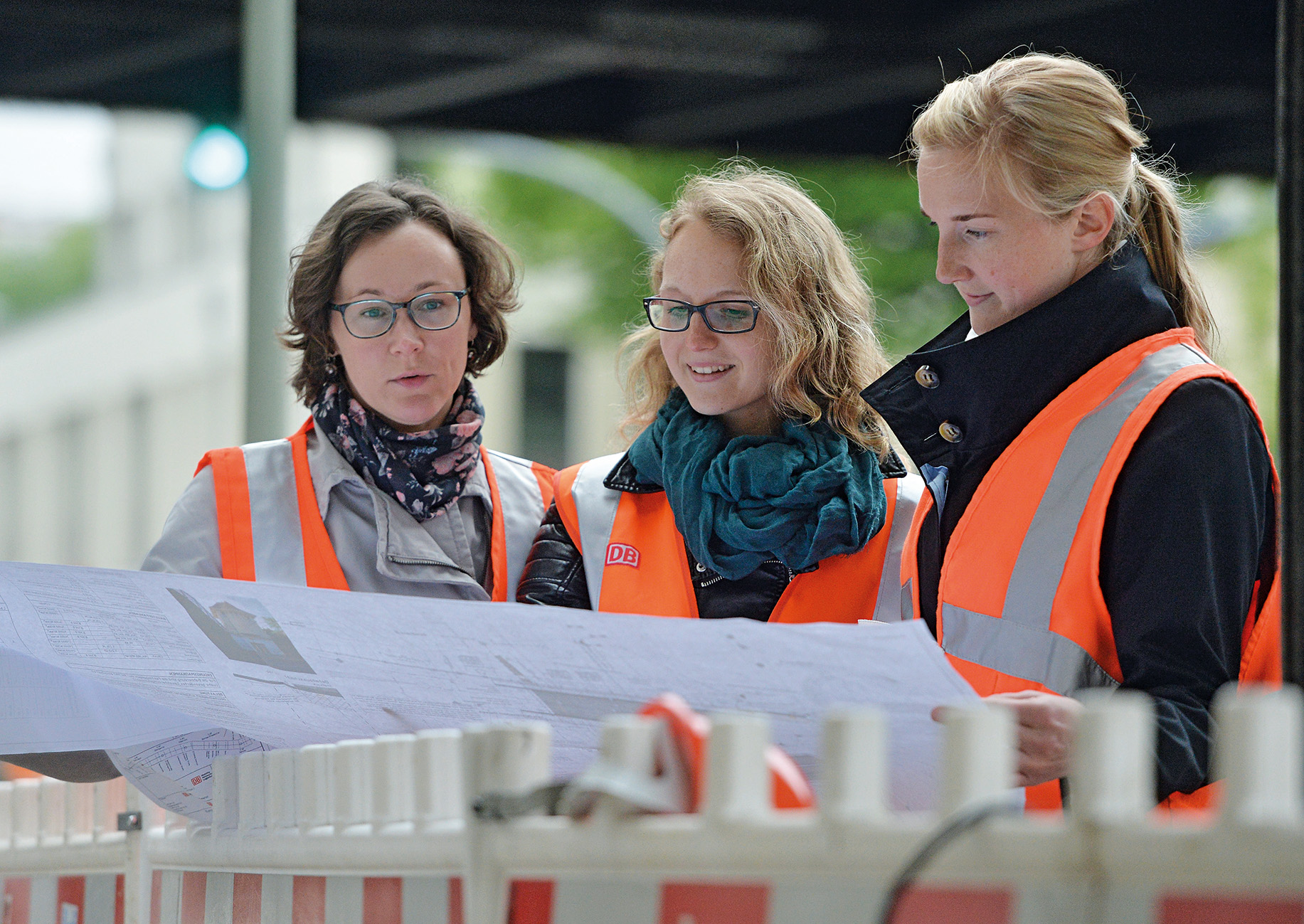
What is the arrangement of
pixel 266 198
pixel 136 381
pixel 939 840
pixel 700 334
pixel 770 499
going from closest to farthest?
pixel 939 840 < pixel 770 499 < pixel 700 334 < pixel 266 198 < pixel 136 381

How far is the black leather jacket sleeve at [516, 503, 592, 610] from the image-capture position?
2859 millimetres

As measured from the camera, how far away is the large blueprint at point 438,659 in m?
1.57

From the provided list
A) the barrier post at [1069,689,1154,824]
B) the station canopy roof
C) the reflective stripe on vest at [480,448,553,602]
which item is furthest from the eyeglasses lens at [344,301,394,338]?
the barrier post at [1069,689,1154,824]

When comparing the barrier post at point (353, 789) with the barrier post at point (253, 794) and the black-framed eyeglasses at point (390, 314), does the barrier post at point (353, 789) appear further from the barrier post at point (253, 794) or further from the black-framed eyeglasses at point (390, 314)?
the black-framed eyeglasses at point (390, 314)

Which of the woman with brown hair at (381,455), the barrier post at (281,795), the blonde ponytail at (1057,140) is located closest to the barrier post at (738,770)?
the barrier post at (281,795)

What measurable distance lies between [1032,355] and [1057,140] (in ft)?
1.05

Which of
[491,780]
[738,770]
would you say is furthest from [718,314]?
[738,770]

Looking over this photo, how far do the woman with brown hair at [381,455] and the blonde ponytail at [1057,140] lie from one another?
1187 mm

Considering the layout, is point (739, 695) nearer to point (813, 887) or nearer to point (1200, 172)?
point (813, 887)

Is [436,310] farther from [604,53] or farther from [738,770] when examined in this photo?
[604,53]

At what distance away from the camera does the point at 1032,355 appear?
2.28 m

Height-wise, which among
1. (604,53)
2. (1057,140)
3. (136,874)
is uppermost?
(604,53)

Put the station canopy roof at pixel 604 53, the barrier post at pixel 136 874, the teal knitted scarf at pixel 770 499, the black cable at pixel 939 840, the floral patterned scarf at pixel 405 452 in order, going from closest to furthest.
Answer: the black cable at pixel 939 840, the barrier post at pixel 136 874, the teal knitted scarf at pixel 770 499, the floral patterned scarf at pixel 405 452, the station canopy roof at pixel 604 53

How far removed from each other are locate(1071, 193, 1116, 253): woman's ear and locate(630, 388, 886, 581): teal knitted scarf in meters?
0.62
